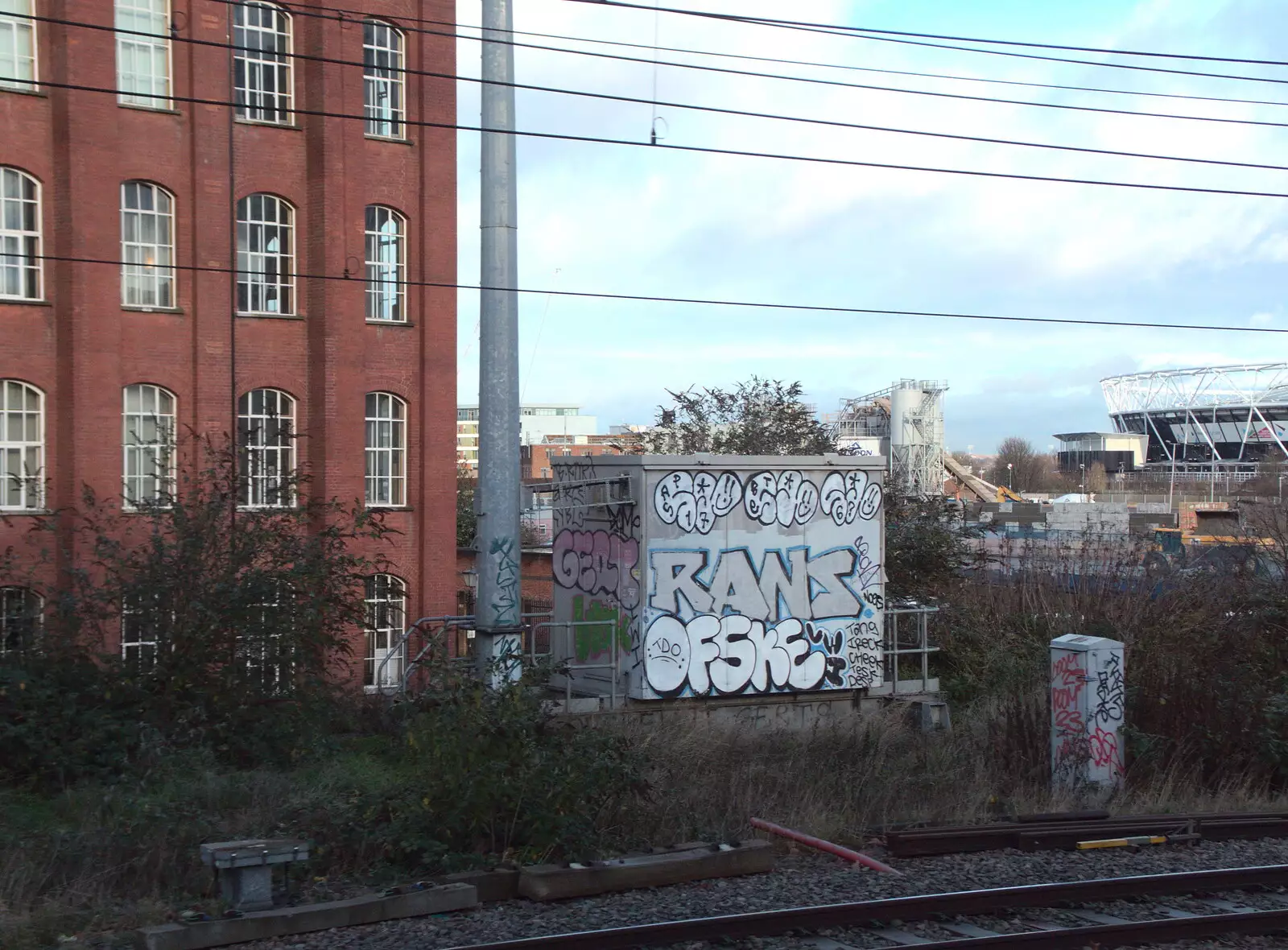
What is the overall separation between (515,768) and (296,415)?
16.4 meters

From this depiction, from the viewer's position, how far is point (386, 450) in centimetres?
2572

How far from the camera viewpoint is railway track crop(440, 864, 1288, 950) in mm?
7867

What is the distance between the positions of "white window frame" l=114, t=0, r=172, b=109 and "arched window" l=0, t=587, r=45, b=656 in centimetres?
1208

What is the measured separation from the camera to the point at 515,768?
9836 millimetres

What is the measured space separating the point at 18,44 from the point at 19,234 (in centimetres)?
343

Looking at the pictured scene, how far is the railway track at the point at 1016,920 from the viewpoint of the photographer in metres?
7.87

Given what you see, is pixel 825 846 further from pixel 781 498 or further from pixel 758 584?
pixel 781 498

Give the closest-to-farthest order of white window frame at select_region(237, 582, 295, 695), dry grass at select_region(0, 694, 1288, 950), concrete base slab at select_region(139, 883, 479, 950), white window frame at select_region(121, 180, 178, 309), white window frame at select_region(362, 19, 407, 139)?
concrete base slab at select_region(139, 883, 479, 950)
dry grass at select_region(0, 694, 1288, 950)
white window frame at select_region(237, 582, 295, 695)
white window frame at select_region(121, 180, 178, 309)
white window frame at select_region(362, 19, 407, 139)

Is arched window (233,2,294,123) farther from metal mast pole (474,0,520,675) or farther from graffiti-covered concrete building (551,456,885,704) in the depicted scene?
metal mast pole (474,0,520,675)

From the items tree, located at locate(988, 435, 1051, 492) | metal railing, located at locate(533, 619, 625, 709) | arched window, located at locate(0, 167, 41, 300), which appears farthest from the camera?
tree, located at locate(988, 435, 1051, 492)

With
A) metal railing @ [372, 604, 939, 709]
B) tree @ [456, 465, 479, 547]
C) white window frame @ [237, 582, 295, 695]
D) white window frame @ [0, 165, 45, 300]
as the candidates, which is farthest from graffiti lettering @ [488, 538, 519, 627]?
tree @ [456, 465, 479, 547]

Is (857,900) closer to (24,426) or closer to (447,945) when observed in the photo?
(447,945)

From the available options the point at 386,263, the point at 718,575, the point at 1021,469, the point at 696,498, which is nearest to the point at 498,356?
the point at 696,498

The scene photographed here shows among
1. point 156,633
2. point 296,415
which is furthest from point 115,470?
point 156,633
